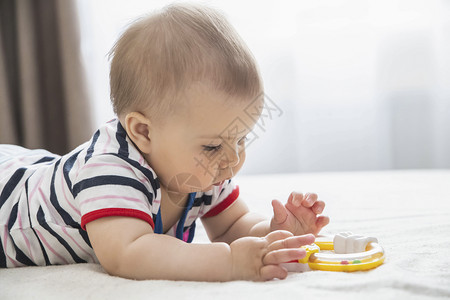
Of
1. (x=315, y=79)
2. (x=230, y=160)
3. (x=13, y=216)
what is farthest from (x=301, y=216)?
(x=315, y=79)

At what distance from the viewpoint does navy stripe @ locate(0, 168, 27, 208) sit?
1016mm

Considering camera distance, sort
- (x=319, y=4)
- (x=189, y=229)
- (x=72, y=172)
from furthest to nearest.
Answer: (x=319, y=4)
(x=189, y=229)
(x=72, y=172)

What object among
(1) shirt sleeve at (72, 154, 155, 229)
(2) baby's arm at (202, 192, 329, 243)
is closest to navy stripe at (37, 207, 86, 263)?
(1) shirt sleeve at (72, 154, 155, 229)

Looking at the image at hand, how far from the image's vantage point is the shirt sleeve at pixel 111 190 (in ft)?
2.65

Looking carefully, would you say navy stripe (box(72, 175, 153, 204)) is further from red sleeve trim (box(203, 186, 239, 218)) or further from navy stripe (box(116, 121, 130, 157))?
red sleeve trim (box(203, 186, 239, 218))

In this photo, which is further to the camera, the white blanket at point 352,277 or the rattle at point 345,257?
the rattle at point 345,257

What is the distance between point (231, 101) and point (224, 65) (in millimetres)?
59

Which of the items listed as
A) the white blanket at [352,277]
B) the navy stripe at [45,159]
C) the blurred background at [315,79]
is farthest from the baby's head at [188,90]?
the blurred background at [315,79]

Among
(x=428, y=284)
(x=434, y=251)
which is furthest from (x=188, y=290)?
(x=434, y=251)

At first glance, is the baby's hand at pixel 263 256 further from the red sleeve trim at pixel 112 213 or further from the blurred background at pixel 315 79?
the blurred background at pixel 315 79

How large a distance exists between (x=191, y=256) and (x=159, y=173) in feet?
0.75

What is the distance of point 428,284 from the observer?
0.64 metres

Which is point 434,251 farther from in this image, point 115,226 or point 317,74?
point 317,74

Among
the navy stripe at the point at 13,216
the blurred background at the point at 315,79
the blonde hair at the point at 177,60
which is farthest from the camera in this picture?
the blurred background at the point at 315,79
